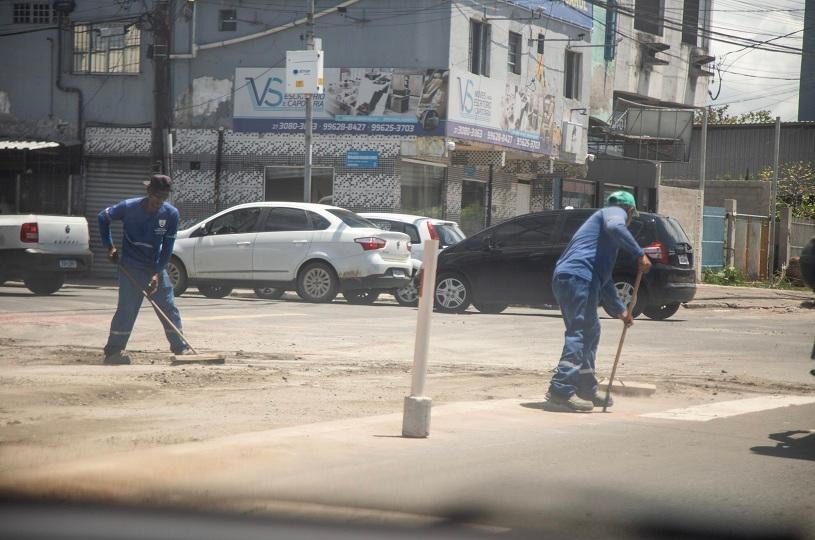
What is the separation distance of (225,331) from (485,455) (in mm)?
7993

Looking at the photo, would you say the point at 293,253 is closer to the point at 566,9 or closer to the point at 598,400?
the point at 598,400

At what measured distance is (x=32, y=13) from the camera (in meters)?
32.2

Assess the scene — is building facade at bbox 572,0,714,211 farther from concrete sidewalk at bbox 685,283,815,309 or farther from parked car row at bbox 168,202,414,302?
parked car row at bbox 168,202,414,302

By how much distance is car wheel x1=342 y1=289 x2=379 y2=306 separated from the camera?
70.5 ft

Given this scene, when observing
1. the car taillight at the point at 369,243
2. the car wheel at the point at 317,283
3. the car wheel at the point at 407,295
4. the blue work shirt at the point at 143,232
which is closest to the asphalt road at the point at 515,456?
the blue work shirt at the point at 143,232

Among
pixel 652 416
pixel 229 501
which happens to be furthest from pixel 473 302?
pixel 229 501

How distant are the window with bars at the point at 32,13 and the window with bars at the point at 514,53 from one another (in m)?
12.2

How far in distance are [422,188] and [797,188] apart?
2272 centimetres

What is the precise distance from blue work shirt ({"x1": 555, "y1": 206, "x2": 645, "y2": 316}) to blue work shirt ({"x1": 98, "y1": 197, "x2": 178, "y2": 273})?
3.99 m

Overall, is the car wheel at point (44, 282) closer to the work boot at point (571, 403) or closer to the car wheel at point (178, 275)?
the car wheel at point (178, 275)

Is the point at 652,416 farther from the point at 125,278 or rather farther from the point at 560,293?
the point at 125,278

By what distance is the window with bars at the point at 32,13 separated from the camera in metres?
32.1

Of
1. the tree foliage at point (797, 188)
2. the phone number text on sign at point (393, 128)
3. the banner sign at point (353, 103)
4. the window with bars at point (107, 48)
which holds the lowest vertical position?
the tree foliage at point (797, 188)

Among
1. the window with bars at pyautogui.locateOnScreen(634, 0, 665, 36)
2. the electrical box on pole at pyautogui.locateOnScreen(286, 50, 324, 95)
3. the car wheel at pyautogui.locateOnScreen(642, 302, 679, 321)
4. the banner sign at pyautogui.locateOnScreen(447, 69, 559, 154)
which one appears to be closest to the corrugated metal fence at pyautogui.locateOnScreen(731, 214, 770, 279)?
the banner sign at pyautogui.locateOnScreen(447, 69, 559, 154)
